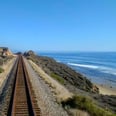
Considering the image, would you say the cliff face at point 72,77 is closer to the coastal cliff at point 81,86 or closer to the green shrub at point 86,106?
the coastal cliff at point 81,86

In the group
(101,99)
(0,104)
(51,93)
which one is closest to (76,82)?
(101,99)

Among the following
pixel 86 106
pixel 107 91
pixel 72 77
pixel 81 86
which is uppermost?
pixel 86 106

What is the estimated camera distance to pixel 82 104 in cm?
1714

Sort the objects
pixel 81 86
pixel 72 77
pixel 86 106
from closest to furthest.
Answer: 1. pixel 86 106
2. pixel 81 86
3. pixel 72 77

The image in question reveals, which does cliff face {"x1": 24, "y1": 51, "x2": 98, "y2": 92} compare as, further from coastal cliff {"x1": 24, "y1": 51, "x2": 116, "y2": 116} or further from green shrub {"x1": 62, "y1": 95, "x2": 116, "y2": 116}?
green shrub {"x1": 62, "y1": 95, "x2": 116, "y2": 116}

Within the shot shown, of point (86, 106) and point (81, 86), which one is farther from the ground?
point (86, 106)

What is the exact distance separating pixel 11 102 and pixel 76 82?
2243cm

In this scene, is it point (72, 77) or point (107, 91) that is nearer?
point (72, 77)

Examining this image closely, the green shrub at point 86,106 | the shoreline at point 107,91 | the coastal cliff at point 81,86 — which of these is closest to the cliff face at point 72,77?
the coastal cliff at point 81,86

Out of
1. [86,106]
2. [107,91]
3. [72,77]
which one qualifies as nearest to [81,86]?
[72,77]

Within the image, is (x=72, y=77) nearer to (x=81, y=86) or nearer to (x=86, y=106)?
(x=81, y=86)

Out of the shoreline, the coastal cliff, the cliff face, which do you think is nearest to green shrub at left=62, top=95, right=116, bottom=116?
the coastal cliff

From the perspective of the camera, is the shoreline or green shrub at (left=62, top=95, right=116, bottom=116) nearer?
green shrub at (left=62, top=95, right=116, bottom=116)

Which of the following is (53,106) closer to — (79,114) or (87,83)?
→ (79,114)
